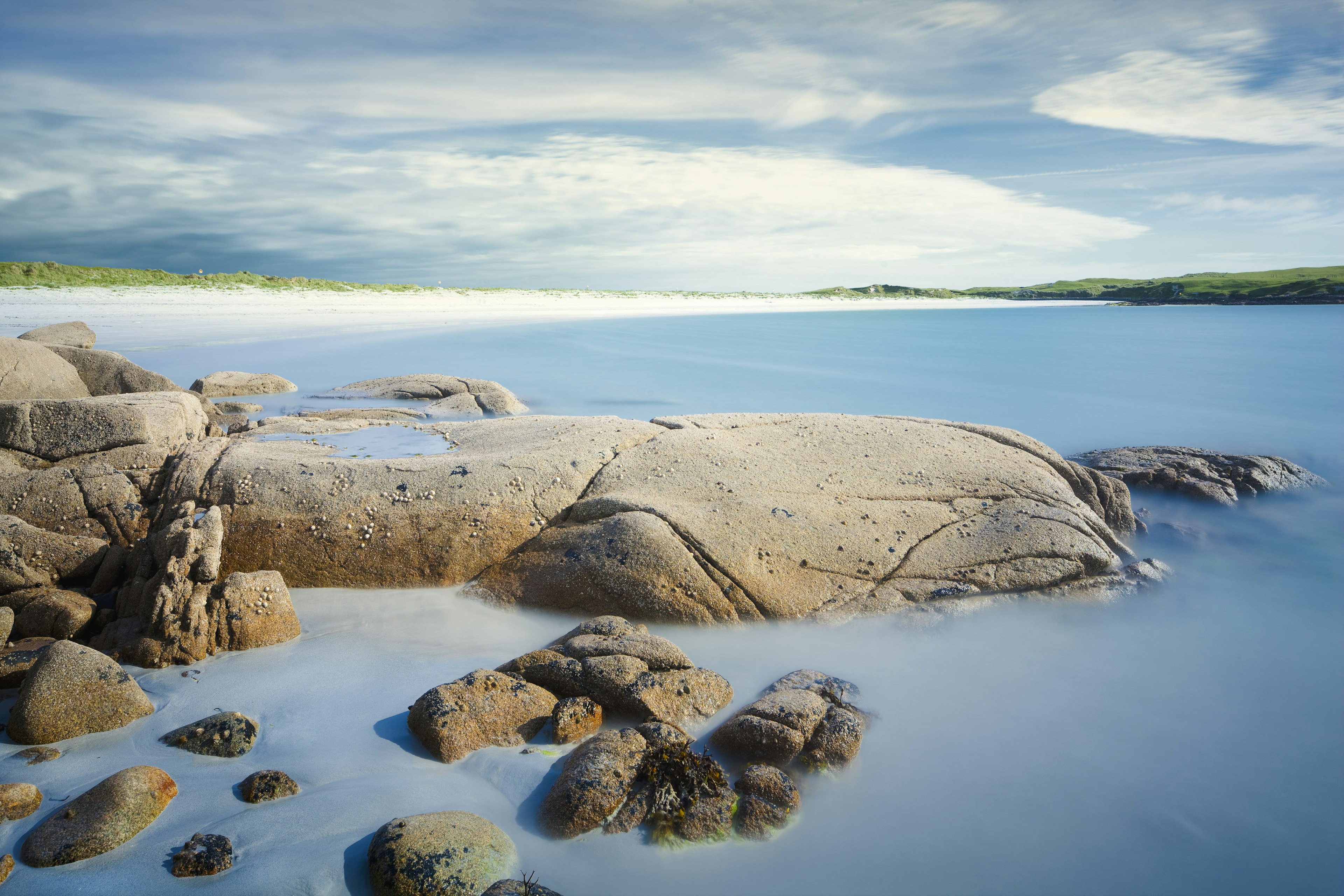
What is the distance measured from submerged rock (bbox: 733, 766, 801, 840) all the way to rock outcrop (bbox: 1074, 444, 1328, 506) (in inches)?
229

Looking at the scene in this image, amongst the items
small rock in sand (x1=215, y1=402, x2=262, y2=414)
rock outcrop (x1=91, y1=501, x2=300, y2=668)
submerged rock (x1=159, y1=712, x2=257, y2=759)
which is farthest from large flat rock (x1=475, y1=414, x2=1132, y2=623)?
small rock in sand (x1=215, y1=402, x2=262, y2=414)

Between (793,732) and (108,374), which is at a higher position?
(108,374)

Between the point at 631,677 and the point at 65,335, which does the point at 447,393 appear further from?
the point at 631,677

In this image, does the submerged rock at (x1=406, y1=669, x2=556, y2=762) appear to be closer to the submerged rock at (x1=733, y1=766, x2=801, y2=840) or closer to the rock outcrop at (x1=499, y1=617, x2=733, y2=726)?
the rock outcrop at (x1=499, y1=617, x2=733, y2=726)

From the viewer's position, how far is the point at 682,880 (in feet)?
8.77

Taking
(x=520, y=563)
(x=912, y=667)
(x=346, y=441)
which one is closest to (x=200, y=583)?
(x=520, y=563)

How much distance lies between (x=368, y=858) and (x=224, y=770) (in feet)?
2.93

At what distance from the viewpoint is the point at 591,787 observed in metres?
2.88

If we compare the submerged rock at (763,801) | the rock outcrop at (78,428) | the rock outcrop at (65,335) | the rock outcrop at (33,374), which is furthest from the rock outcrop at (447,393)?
the submerged rock at (763,801)

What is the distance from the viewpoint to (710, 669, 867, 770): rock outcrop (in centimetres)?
322

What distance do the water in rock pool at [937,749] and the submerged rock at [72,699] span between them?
7 cm

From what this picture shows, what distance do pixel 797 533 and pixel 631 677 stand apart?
1742 millimetres

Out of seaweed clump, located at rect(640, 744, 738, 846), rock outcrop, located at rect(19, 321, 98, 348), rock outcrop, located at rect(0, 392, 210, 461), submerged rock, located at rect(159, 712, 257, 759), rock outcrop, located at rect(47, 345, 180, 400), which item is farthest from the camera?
rock outcrop, located at rect(19, 321, 98, 348)

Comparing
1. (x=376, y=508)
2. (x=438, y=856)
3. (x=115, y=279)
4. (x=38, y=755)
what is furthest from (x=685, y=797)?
(x=115, y=279)
